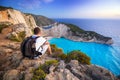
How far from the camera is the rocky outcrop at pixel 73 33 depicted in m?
22.6

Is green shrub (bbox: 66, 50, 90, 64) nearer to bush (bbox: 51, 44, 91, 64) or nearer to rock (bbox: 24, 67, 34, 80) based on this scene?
bush (bbox: 51, 44, 91, 64)

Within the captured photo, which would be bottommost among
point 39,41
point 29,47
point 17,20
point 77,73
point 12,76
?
point 17,20

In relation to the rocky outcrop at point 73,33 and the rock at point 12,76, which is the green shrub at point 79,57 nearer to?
the rock at point 12,76

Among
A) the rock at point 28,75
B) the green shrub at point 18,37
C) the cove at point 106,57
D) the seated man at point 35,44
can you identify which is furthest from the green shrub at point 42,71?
the green shrub at point 18,37

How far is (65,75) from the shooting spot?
3596 millimetres

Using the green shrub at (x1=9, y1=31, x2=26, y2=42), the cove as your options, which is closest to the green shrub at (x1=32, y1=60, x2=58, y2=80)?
the cove

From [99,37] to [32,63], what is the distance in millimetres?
19191

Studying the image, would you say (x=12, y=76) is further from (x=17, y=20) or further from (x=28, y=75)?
(x=17, y=20)

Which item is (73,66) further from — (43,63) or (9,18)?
(9,18)

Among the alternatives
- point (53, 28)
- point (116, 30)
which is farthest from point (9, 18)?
point (116, 30)

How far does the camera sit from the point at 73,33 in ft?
79.9

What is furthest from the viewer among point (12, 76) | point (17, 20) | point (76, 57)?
point (17, 20)

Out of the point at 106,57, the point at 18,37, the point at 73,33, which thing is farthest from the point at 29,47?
the point at 73,33

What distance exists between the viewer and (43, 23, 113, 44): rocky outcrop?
22609 mm
